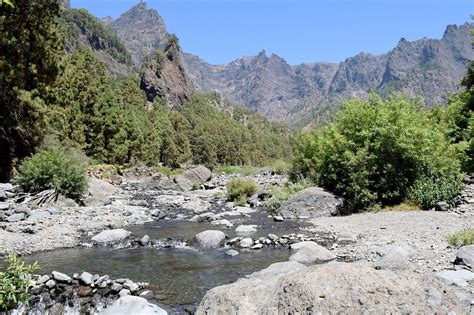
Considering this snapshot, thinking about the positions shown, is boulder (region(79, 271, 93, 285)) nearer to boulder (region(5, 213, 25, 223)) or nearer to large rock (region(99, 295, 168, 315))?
large rock (region(99, 295, 168, 315))

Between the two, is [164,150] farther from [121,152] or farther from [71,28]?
[71,28]

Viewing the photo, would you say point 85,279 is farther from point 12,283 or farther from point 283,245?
point 283,245

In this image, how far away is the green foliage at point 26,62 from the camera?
69.3 feet

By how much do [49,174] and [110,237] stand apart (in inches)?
357

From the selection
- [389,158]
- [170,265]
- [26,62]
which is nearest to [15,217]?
[26,62]

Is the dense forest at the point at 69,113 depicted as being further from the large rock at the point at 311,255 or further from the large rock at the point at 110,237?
the large rock at the point at 311,255

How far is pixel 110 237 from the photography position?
1714 cm

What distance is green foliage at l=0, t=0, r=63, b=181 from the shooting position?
21.1 meters

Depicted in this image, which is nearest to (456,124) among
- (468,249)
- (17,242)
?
(468,249)

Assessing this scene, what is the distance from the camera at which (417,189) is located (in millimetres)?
22156

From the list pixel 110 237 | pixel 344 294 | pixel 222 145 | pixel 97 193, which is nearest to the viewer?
pixel 344 294

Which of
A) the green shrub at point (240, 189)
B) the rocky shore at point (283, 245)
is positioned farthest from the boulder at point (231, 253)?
the green shrub at point (240, 189)

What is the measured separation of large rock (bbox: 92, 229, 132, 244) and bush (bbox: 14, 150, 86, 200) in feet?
26.7

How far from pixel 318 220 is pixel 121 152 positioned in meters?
40.8
